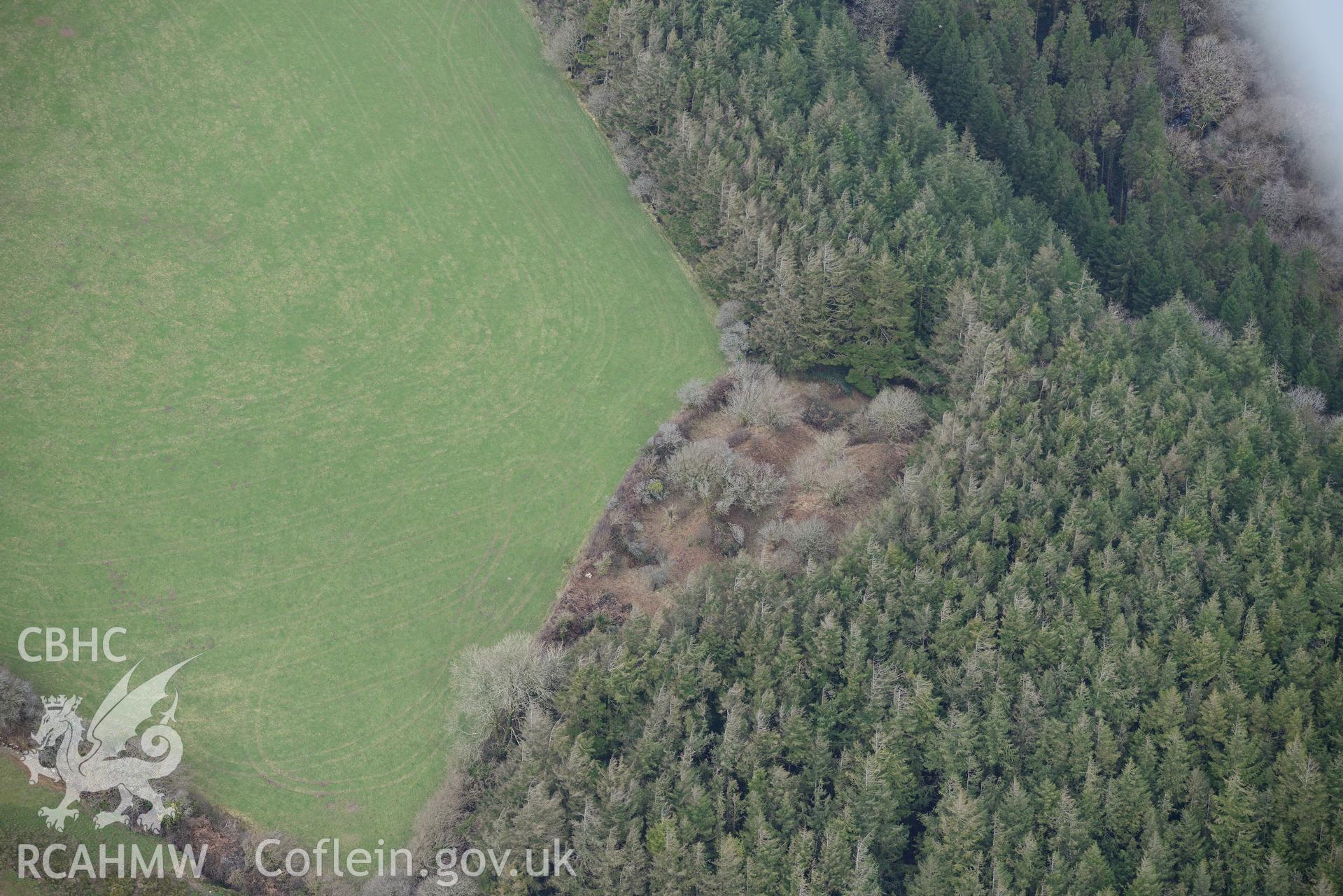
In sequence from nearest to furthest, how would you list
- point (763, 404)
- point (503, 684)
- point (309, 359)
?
point (503, 684), point (763, 404), point (309, 359)

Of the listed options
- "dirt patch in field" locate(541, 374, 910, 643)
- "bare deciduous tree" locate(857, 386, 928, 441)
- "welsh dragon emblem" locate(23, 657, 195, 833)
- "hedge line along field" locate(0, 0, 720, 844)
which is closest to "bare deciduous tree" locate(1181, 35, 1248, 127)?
"bare deciduous tree" locate(857, 386, 928, 441)

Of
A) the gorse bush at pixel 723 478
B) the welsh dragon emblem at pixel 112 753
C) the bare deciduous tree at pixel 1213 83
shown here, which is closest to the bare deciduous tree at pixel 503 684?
the gorse bush at pixel 723 478

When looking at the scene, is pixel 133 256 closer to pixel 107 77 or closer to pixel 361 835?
pixel 107 77

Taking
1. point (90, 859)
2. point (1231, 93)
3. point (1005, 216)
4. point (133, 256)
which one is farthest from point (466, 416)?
point (1231, 93)

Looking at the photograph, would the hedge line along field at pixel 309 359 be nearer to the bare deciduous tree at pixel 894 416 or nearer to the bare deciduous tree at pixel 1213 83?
the bare deciduous tree at pixel 894 416

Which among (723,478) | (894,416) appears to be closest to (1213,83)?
(894,416)

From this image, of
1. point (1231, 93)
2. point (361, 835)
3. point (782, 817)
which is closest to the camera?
point (782, 817)

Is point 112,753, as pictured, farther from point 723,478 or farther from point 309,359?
point 723,478
